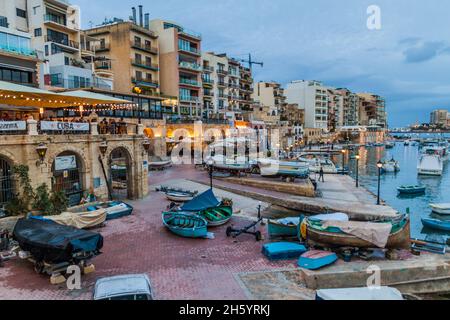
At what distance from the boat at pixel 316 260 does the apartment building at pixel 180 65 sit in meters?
45.4

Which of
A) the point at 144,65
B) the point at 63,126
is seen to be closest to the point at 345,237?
the point at 63,126

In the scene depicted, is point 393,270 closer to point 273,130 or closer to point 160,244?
point 160,244

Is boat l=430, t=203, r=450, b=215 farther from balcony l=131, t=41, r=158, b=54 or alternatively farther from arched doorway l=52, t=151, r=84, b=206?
balcony l=131, t=41, r=158, b=54

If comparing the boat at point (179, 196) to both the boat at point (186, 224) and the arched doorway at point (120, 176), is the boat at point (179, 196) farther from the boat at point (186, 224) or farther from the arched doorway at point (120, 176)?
the boat at point (186, 224)

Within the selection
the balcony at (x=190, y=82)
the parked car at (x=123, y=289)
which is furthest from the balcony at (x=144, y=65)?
the parked car at (x=123, y=289)

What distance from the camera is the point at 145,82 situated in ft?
181

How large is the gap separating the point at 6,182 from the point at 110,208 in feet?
19.4

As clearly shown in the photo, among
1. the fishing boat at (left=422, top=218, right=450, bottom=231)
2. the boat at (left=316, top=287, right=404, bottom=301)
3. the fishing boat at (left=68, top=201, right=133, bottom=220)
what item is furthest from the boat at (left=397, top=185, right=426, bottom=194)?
the fishing boat at (left=68, top=201, right=133, bottom=220)

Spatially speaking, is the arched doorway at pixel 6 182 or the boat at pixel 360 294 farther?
the arched doorway at pixel 6 182

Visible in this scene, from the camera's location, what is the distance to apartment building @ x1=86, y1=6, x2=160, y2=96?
52969mm

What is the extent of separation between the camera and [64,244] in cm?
1223

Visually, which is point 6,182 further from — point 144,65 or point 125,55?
point 144,65

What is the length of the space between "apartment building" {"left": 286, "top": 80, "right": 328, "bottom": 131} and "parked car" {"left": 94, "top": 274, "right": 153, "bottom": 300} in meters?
119

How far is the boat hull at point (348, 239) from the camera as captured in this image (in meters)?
16.1
